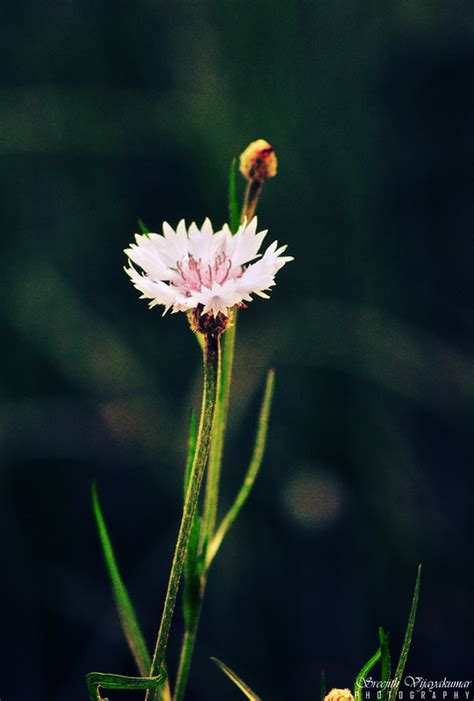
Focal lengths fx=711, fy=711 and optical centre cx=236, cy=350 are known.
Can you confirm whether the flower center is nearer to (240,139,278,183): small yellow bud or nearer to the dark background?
(240,139,278,183): small yellow bud

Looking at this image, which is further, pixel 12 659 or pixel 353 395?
pixel 353 395

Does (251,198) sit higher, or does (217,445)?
(251,198)

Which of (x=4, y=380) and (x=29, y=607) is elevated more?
(x=4, y=380)

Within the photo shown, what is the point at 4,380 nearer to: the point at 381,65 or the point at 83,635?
the point at 83,635

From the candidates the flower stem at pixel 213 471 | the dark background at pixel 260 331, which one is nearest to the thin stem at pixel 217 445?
the flower stem at pixel 213 471

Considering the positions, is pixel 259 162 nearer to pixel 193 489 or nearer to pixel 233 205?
pixel 233 205

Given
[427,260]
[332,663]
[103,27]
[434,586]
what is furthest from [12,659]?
[103,27]

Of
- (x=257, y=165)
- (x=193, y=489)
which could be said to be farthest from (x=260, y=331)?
(x=193, y=489)
